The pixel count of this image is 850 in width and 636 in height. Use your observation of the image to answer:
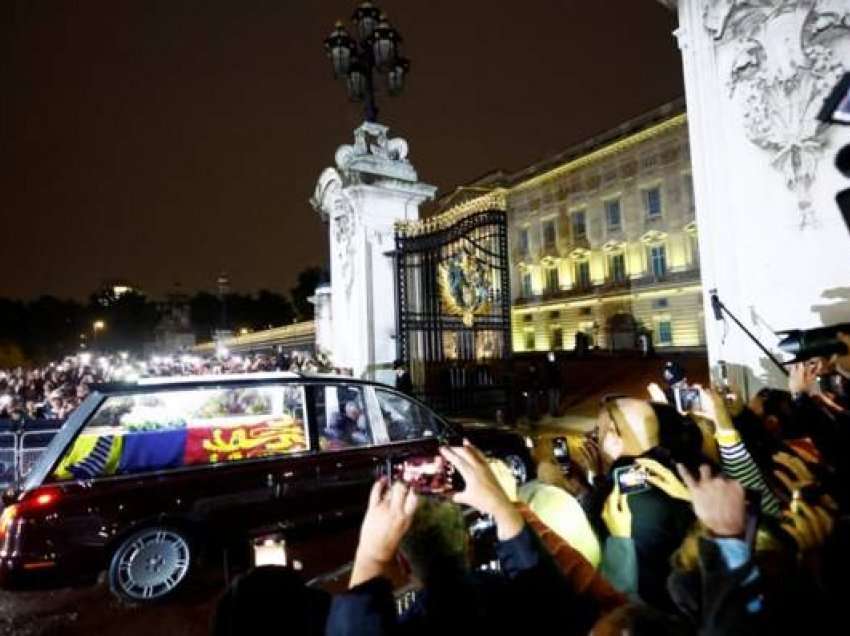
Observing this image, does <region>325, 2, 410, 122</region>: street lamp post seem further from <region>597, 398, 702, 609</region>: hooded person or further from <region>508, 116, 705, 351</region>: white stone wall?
<region>508, 116, 705, 351</region>: white stone wall

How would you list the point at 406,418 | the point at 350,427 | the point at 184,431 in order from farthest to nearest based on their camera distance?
the point at 406,418 → the point at 350,427 → the point at 184,431

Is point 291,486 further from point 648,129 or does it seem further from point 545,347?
point 545,347

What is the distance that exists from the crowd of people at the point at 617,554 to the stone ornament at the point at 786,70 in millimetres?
4855

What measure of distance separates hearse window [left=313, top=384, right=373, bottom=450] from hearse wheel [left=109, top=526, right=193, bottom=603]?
1496 millimetres

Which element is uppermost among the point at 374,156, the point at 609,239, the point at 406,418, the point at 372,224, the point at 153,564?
the point at 609,239

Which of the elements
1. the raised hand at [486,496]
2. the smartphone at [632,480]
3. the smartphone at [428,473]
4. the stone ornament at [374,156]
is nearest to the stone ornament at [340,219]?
the stone ornament at [374,156]

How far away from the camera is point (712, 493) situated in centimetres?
156

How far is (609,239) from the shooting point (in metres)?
39.9

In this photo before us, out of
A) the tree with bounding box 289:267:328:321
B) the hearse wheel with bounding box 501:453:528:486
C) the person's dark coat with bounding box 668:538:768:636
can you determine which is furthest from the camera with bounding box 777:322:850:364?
the tree with bounding box 289:267:328:321

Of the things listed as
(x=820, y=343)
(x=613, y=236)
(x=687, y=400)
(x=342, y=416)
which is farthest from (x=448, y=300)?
(x=613, y=236)

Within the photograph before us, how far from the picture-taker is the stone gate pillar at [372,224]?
387 inches

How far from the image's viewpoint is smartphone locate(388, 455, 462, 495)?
4.45m

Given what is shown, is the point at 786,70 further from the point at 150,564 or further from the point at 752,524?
the point at 150,564

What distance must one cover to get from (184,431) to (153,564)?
3.60 ft
